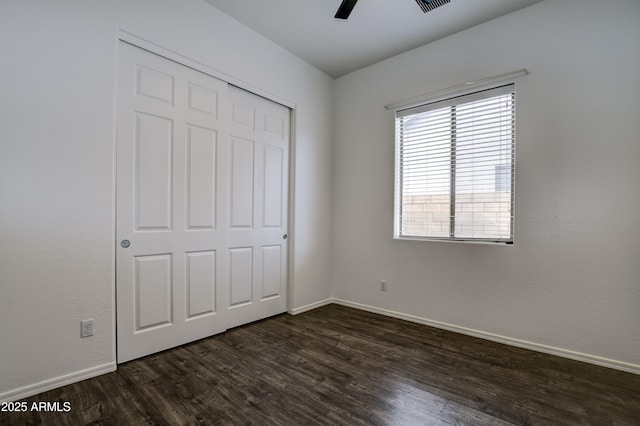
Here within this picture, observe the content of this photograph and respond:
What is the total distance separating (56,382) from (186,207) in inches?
55.9

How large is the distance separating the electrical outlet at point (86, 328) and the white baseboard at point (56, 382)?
0.77 feet

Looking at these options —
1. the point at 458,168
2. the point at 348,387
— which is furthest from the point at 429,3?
the point at 348,387

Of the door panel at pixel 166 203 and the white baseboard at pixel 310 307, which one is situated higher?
the door panel at pixel 166 203

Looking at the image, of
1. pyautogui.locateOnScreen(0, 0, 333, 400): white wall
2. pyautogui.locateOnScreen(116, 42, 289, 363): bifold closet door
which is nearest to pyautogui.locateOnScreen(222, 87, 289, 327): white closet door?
pyautogui.locateOnScreen(116, 42, 289, 363): bifold closet door

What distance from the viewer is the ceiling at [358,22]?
269 cm

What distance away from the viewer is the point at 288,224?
3631 mm

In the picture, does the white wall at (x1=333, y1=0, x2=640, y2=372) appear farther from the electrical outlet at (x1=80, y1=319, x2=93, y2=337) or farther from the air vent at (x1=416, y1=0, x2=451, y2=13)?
the electrical outlet at (x1=80, y1=319, x2=93, y2=337)

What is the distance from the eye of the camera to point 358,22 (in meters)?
2.95

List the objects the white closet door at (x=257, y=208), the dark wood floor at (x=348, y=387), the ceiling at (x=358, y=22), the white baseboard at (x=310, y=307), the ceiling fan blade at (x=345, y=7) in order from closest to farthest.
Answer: the dark wood floor at (x=348, y=387) → the ceiling fan blade at (x=345, y=7) → the ceiling at (x=358, y=22) → the white closet door at (x=257, y=208) → the white baseboard at (x=310, y=307)

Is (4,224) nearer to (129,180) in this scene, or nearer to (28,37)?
(129,180)

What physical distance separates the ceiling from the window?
680mm

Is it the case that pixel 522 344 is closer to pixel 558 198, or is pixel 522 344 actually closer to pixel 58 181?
pixel 558 198

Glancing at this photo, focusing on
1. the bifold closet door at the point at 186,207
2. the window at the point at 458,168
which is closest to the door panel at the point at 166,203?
the bifold closet door at the point at 186,207

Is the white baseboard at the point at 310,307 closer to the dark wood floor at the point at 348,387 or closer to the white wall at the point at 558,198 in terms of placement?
the dark wood floor at the point at 348,387
